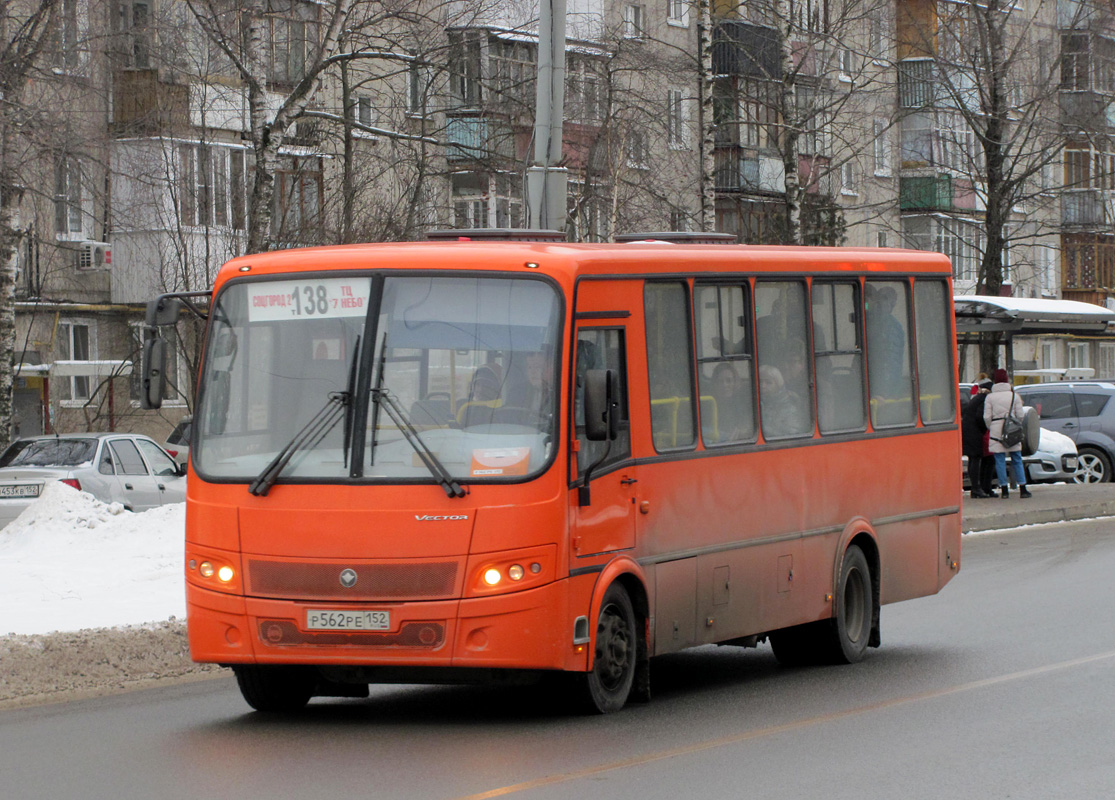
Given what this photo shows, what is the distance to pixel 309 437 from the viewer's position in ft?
30.9

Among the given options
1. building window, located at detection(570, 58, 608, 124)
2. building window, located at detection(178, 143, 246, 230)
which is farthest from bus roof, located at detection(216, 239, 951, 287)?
building window, located at detection(178, 143, 246, 230)

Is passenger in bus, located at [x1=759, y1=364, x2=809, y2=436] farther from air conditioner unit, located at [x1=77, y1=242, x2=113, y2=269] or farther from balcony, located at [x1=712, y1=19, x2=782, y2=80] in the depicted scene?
balcony, located at [x1=712, y1=19, x2=782, y2=80]

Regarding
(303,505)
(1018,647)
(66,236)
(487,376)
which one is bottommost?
(1018,647)

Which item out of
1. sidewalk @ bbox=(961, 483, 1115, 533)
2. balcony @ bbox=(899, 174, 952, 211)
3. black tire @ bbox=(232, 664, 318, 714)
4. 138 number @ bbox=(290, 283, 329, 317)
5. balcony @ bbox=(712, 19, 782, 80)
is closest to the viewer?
138 number @ bbox=(290, 283, 329, 317)

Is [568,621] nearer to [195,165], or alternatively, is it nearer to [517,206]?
[195,165]

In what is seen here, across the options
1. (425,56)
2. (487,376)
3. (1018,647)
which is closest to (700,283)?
(487,376)

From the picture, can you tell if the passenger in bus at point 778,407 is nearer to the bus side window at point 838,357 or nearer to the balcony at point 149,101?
the bus side window at point 838,357

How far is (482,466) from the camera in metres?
9.18

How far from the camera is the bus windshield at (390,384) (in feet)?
30.4

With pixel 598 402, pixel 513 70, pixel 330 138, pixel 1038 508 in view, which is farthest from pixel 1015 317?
pixel 598 402

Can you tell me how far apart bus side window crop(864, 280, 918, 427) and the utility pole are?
4.78 m

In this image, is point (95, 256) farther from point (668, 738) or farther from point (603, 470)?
point (668, 738)

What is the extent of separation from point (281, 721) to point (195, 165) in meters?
27.0

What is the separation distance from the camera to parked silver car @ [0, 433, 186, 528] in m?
22.2
